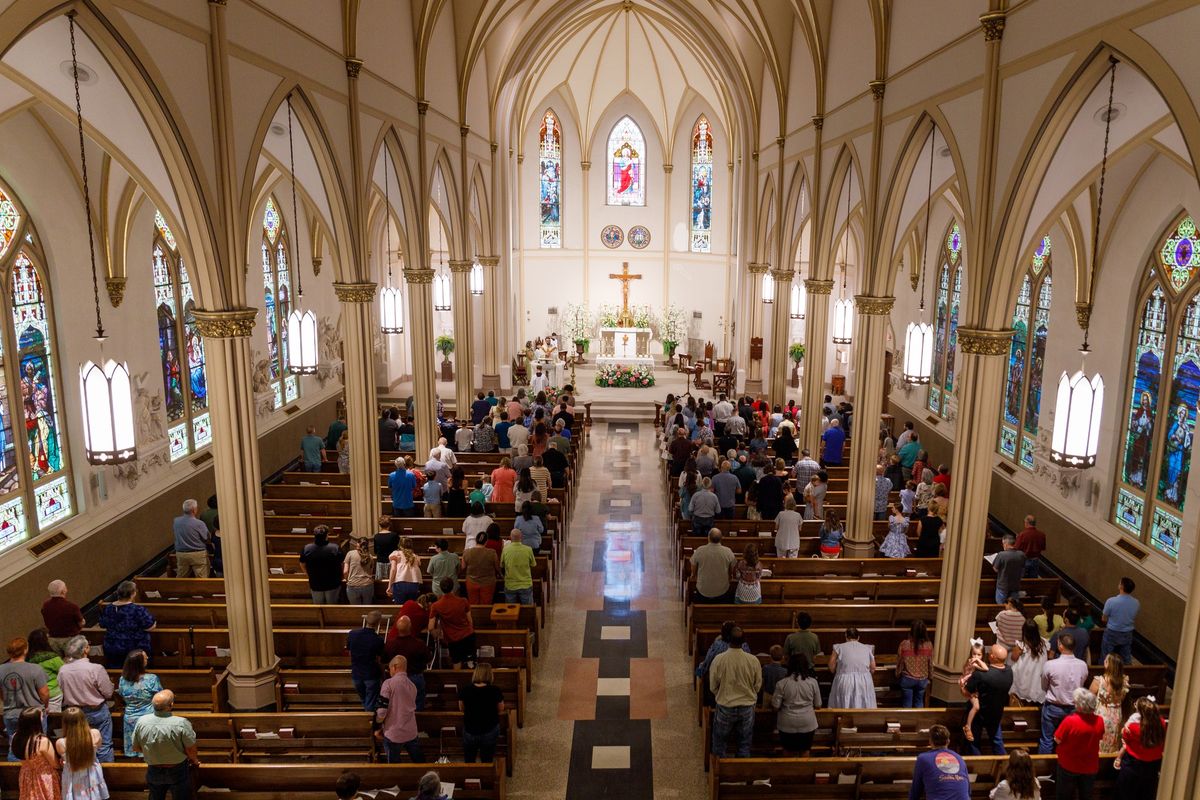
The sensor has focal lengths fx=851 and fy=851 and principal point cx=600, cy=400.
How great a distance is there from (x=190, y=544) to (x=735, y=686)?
7.70m

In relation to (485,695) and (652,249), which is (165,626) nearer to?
(485,695)

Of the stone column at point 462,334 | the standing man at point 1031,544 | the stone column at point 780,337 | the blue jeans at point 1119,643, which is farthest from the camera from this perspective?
the stone column at point 780,337

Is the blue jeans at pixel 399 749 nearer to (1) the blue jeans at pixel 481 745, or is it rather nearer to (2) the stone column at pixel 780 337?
(1) the blue jeans at pixel 481 745

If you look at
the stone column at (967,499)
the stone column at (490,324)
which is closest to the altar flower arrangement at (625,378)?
the stone column at (490,324)

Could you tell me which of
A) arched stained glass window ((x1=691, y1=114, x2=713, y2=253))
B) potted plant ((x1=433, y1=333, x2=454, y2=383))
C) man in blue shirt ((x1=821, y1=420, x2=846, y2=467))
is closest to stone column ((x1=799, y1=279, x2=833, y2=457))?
man in blue shirt ((x1=821, y1=420, x2=846, y2=467))

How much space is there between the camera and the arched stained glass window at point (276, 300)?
A: 20516mm

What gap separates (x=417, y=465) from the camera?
702 inches

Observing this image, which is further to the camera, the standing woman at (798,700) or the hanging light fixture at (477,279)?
the hanging light fixture at (477,279)

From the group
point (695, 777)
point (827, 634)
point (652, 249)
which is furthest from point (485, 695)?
point (652, 249)

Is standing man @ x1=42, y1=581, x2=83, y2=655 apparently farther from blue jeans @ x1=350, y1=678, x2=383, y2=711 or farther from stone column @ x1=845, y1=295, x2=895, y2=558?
stone column @ x1=845, y1=295, x2=895, y2=558

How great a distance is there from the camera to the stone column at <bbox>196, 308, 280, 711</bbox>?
9.04 metres

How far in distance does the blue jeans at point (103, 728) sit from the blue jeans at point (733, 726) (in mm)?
5771

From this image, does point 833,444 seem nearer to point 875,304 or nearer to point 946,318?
point 875,304

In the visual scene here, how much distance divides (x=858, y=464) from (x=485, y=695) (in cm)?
796
